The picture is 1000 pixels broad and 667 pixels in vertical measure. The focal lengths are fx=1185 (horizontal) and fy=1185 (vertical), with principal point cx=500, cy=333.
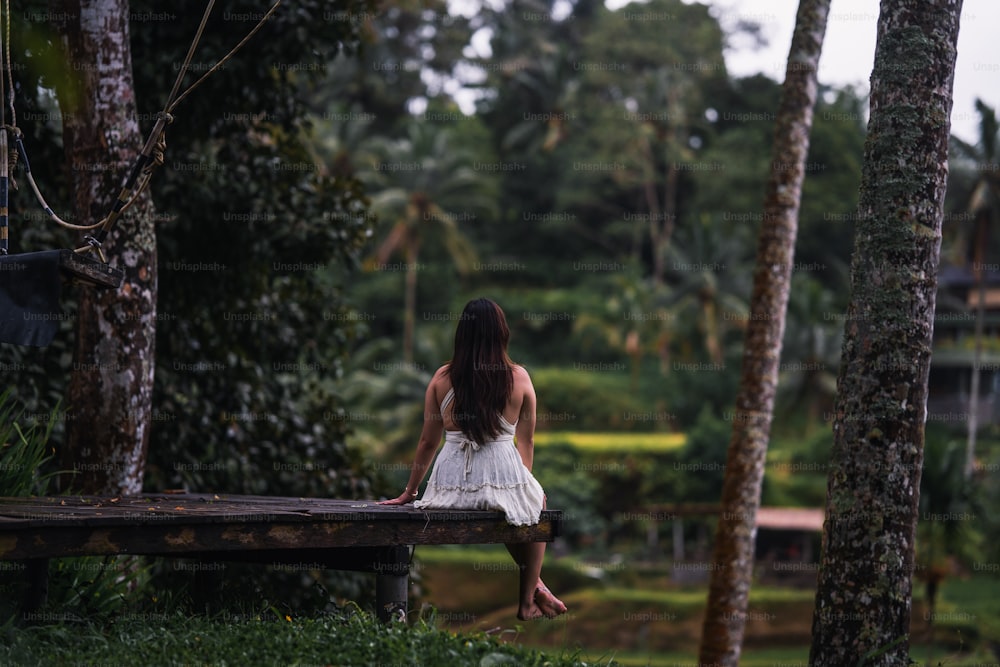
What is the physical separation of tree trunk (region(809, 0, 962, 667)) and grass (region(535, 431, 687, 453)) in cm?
3095

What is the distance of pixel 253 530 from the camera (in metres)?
4.73

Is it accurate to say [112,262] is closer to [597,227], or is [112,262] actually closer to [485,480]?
[485,480]

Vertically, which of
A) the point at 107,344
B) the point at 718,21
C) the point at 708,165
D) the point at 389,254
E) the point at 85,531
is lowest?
the point at 85,531

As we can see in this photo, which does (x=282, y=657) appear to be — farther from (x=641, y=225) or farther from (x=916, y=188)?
(x=641, y=225)

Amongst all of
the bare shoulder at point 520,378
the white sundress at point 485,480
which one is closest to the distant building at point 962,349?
the bare shoulder at point 520,378

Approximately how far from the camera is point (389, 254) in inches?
1759

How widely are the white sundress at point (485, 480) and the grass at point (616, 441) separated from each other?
3038 centimetres

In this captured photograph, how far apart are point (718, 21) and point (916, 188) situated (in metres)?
45.5

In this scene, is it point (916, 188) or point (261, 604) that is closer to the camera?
point (916, 188)

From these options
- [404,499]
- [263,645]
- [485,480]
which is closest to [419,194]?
[404,499]

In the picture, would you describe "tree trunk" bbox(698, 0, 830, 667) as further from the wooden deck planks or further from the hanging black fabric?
the hanging black fabric

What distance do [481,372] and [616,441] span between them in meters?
33.1

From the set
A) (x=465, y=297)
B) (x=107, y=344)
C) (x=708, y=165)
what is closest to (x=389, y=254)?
(x=465, y=297)

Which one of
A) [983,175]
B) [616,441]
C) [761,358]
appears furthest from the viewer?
[983,175]
